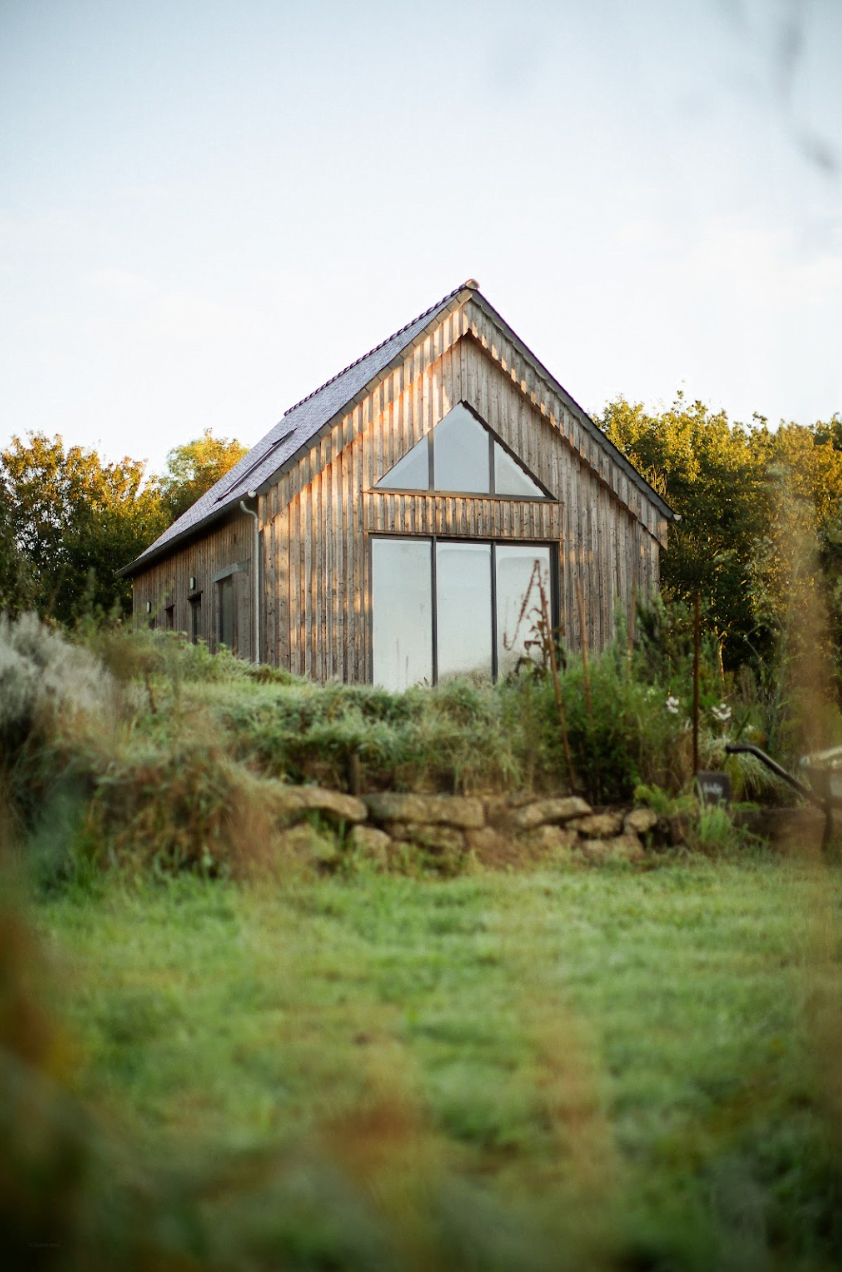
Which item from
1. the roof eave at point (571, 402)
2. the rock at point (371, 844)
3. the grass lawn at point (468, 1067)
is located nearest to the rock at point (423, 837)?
the rock at point (371, 844)

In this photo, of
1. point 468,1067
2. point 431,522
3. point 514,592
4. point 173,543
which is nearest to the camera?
point 468,1067

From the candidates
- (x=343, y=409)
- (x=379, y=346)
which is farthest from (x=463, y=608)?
(x=379, y=346)

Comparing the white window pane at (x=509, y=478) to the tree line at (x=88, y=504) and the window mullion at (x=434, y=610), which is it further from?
the tree line at (x=88, y=504)

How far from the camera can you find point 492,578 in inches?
585

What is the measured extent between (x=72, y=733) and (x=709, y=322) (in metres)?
5.01

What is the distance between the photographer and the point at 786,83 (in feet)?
6.18

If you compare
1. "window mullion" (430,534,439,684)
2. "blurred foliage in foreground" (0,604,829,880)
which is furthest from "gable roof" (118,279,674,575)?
"blurred foliage in foreground" (0,604,829,880)

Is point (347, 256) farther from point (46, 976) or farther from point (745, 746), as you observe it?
point (745, 746)

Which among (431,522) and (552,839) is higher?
(431,522)

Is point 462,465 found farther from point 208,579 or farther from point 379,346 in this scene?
point 208,579

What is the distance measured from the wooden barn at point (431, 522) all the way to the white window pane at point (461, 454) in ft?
0.07

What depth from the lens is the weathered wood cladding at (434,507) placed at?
542 inches

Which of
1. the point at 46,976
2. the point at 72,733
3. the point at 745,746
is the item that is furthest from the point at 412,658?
the point at 46,976

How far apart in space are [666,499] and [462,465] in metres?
17.6
